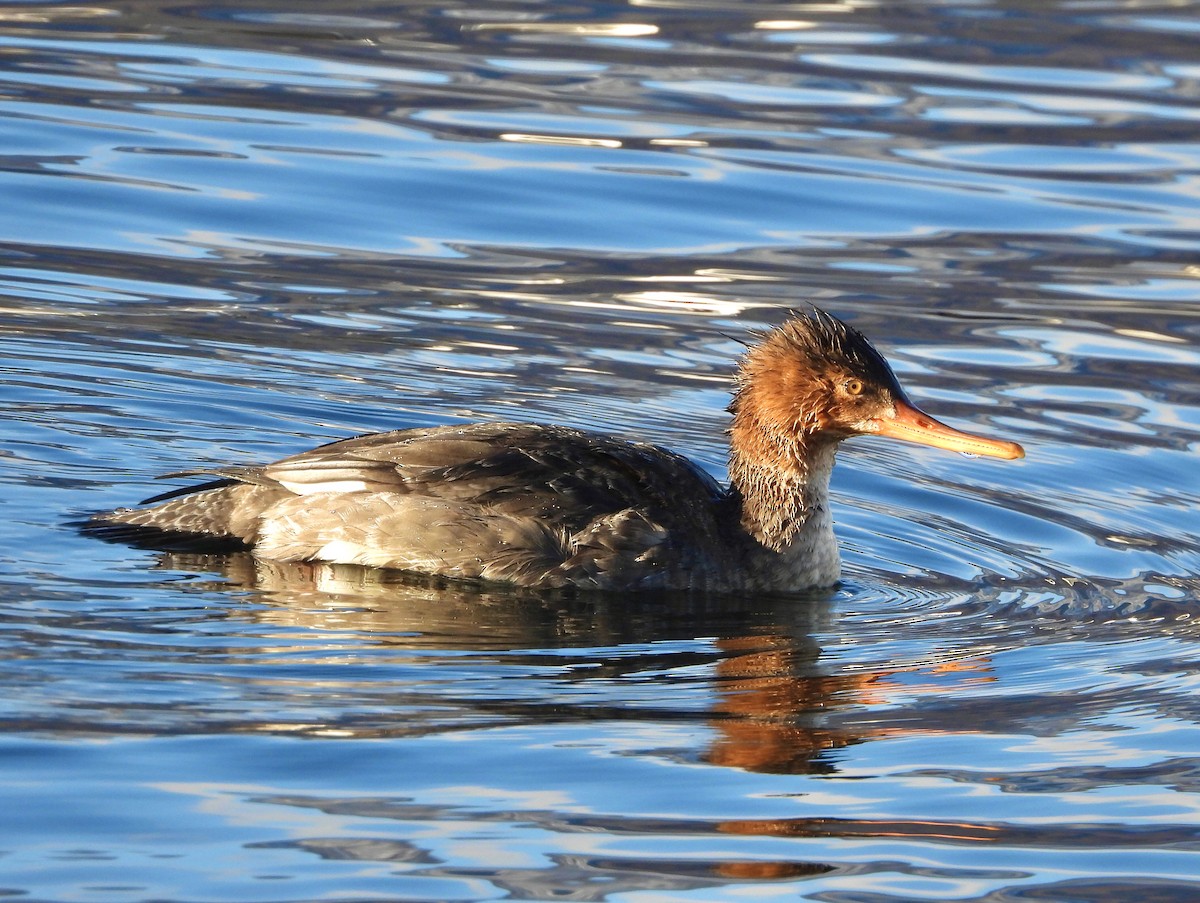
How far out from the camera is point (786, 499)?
9.00 m

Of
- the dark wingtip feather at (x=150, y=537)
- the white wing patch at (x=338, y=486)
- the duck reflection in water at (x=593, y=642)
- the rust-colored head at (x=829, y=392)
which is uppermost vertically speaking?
the rust-colored head at (x=829, y=392)

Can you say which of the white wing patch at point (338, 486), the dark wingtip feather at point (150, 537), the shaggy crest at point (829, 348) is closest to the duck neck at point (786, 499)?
the shaggy crest at point (829, 348)

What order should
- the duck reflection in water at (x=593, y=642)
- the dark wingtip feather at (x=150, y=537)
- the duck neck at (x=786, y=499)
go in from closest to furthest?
the duck reflection in water at (x=593, y=642), the dark wingtip feather at (x=150, y=537), the duck neck at (x=786, y=499)

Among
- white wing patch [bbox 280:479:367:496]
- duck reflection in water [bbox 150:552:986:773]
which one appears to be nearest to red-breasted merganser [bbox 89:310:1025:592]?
white wing patch [bbox 280:479:367:496]

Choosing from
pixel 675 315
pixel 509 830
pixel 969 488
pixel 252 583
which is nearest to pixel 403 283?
pixel 675 315

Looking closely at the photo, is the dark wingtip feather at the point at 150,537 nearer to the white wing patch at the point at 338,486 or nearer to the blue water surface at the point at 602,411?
the blue water surface at the point at 602,411

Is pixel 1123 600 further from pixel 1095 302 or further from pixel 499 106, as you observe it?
pixel 499 106

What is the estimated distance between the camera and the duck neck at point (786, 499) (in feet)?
28.9

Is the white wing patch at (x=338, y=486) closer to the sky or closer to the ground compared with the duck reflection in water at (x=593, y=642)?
closer to the sky

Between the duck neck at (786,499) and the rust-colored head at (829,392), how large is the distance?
73 millimetres

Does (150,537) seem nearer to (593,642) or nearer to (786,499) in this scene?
(593,642)

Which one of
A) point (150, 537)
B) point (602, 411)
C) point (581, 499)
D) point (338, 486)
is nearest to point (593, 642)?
point (581, 499)

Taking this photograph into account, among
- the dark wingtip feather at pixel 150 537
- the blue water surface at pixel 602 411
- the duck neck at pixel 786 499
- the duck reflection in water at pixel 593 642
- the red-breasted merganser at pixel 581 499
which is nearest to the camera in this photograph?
the blue water surface at pixel 602 411

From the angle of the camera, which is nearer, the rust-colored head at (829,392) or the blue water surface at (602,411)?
the blue water surface at (602,411)
